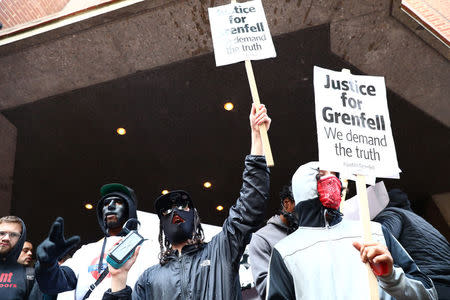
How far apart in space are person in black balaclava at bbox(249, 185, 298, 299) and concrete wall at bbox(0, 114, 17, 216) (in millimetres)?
5435

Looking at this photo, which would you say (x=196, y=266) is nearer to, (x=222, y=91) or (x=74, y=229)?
(x=222, y=91)

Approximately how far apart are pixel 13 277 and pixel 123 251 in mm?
2263

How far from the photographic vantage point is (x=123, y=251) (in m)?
3.41

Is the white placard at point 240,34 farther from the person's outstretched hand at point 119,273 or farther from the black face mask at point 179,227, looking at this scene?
the person's outstretched hand at point 119,273

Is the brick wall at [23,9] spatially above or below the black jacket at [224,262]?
above

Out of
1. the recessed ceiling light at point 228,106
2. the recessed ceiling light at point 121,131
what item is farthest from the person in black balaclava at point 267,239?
the recessed ceiling light at point 121,131

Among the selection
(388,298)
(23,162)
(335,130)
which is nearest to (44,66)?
(23,162)

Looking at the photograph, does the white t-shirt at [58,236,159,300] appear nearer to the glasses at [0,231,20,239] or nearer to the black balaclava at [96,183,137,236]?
the black balaclava at [96,183,137,236]

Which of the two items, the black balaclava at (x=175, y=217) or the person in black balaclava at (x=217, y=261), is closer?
the person in black balaclava at (x=217, y=261)

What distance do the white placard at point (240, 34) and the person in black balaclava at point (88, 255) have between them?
5.56ft

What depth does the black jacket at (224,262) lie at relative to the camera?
3.67 metres

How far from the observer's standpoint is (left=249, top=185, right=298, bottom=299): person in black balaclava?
Result: 4410 mm

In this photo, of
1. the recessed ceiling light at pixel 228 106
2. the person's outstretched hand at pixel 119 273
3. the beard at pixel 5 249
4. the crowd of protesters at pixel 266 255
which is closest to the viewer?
the crowd of protesters at pixel 266 255

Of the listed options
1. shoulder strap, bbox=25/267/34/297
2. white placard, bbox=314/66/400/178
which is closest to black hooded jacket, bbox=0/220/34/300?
shoulder strap, bbox=25/267/34/297
